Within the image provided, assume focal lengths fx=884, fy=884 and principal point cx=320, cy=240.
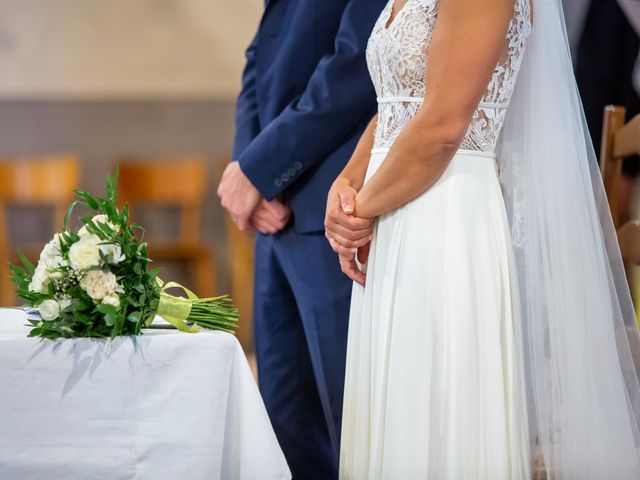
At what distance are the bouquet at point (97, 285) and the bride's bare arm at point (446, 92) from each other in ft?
1.38

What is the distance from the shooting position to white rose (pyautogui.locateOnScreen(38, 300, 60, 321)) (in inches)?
55.9

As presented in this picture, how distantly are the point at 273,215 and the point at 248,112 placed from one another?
0.33 meters

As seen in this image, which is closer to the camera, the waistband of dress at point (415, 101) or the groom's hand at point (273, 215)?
the waistband of dress at point (415, 101)

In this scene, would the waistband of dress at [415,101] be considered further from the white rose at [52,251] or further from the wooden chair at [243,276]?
A: the wooden chair at [243,276]

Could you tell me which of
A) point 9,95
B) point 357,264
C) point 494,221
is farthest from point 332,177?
point 9,95

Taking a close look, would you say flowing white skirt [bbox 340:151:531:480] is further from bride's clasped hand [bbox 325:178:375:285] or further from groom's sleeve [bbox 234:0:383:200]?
groom's sleeve [bbox 234:0:383:200]

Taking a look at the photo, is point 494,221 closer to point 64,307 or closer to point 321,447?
point 64,307

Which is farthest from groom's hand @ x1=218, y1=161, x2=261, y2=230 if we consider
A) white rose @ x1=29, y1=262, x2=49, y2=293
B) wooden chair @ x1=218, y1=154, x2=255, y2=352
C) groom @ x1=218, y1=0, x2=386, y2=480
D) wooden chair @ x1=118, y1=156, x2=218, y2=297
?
wooden chair @ x1=118, y1=156, x2=218, y2=297

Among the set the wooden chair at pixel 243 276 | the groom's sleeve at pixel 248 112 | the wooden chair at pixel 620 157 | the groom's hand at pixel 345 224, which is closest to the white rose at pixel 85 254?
the groom's hand at pixel 345 224

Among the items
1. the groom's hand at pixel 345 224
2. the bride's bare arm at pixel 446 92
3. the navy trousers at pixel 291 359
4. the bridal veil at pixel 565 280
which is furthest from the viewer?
the navy trousers at pixel 291 359

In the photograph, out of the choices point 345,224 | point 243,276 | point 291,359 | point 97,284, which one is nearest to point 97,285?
Answer: point 97,284

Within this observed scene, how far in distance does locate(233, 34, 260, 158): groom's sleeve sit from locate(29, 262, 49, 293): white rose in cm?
89

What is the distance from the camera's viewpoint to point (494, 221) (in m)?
1.52

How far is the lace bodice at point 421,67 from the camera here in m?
1.53
